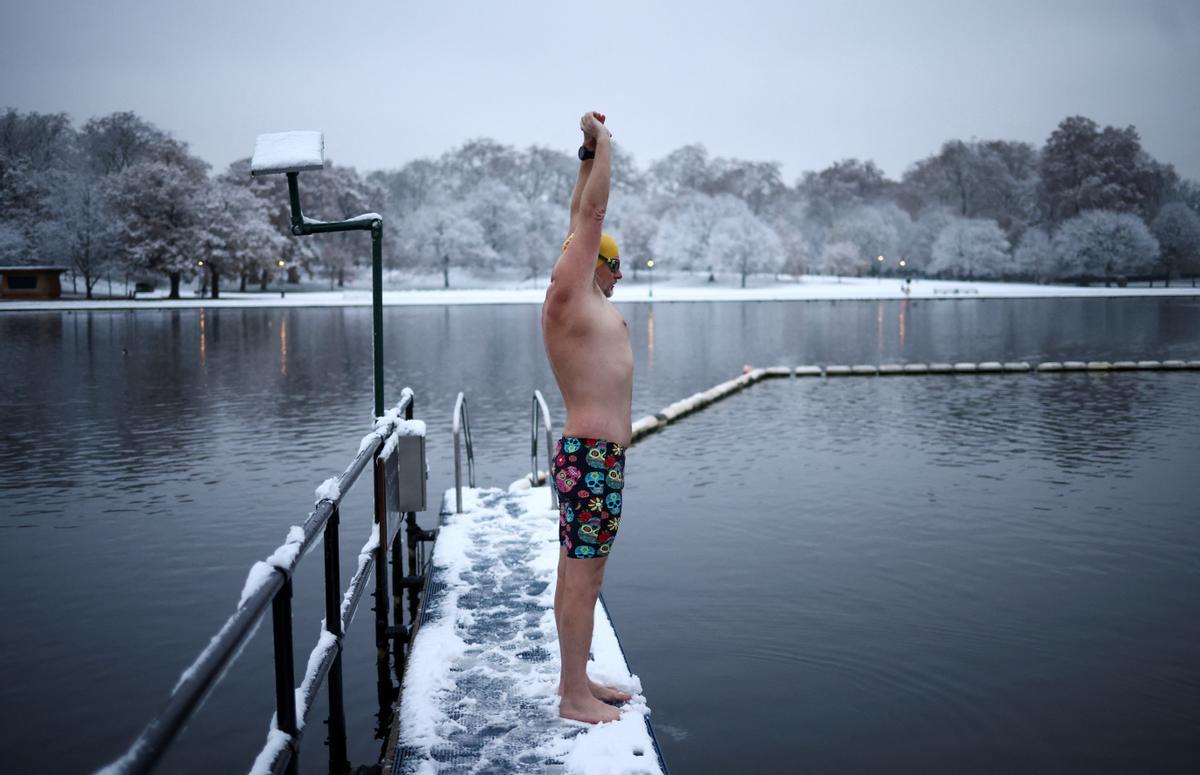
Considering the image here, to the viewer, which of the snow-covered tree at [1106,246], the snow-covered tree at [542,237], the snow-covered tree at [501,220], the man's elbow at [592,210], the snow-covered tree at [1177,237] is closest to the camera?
the man's elbow at [592,210]

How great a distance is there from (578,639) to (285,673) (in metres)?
1.39

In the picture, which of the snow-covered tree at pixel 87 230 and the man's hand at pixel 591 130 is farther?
the snow-covered tree at pixel 87 230

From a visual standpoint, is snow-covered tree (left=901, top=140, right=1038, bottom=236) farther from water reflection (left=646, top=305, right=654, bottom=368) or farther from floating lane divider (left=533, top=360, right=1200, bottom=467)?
floating lane divider (left=533, top=360, right=1200, bottom=467)

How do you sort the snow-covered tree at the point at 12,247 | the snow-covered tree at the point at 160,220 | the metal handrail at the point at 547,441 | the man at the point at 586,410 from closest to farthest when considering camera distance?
the man at the point at 586,410 < the metal handrail at the point at 547,441 < the snow-covered tree at the point at 160,220 < the snow-covered tree at the point at 12,247

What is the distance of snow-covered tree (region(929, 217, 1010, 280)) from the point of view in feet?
305

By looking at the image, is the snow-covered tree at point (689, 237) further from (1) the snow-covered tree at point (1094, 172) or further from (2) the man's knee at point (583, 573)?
(2) the man's knee at point (583, 573)

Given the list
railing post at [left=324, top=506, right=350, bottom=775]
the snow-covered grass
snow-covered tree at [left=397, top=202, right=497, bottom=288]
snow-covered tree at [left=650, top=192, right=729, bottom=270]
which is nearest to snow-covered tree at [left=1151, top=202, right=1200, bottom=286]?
the snow-covered grass

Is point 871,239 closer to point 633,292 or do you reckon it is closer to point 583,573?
point 633,292

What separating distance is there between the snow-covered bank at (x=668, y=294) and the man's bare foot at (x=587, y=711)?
2111 inches

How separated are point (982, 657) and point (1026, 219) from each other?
112 meters

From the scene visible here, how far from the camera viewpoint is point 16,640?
A: 21.7 feet

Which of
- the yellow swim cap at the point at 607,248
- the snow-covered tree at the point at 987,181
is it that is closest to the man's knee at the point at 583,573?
the yellow swim cap at the point at 607,248

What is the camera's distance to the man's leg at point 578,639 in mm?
4289

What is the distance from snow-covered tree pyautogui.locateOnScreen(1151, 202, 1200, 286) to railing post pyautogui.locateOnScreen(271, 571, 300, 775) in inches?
3729
